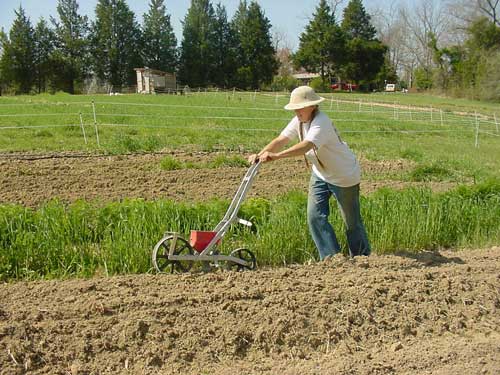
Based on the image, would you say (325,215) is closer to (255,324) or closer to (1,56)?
(255,324)

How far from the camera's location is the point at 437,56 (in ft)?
208

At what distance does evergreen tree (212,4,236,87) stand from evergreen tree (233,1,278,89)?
104cm

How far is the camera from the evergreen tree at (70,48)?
63050 mm

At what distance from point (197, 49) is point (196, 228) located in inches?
2652

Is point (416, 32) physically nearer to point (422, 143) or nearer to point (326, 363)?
point (422, 143)

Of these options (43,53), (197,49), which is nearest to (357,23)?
(197,49)

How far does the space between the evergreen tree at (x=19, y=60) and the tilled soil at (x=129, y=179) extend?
54625mm

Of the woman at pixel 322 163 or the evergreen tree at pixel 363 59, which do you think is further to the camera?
the evergreen tree at pixel 363 59

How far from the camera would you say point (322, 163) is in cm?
498

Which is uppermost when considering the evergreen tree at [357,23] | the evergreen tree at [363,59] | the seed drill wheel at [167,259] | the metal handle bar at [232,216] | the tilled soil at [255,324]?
the evergreen tree at [357,23]

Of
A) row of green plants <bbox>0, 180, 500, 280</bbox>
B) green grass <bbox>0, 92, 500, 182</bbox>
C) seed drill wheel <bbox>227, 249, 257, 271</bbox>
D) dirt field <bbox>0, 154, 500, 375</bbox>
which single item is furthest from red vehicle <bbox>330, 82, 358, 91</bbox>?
dirt field <bbox>0, 154, 500, 375</bbox>

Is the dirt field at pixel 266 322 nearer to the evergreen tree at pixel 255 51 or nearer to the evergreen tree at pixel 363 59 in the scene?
the evergreen tree at pixel 255 51

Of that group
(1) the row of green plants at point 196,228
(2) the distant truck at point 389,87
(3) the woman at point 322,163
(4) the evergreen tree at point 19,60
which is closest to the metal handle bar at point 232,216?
(3) the woman at point 322,163

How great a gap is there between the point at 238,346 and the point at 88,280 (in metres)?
1.53
